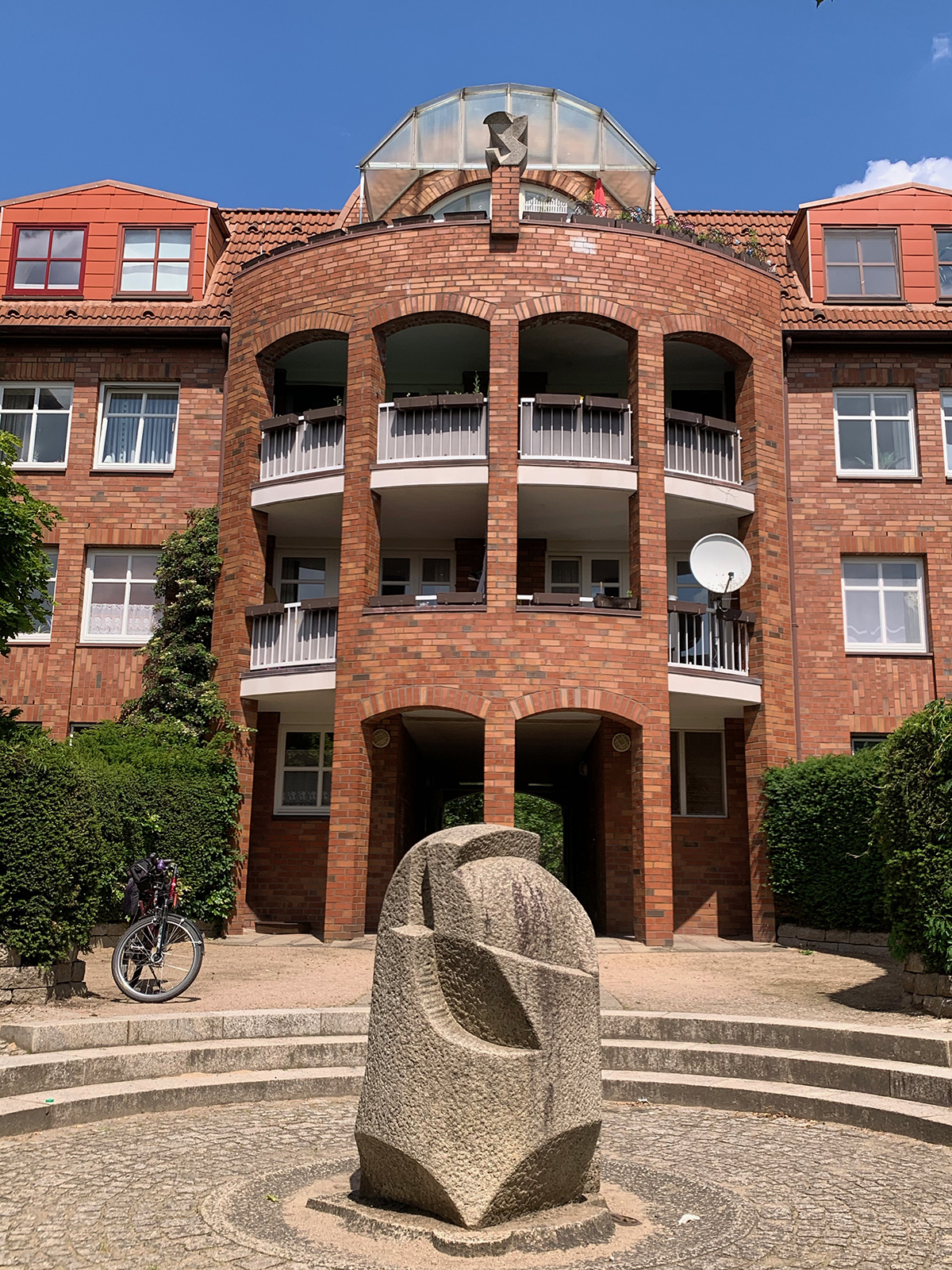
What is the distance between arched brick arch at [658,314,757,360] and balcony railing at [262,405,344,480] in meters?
5.67

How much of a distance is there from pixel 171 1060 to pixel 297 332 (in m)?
14.4

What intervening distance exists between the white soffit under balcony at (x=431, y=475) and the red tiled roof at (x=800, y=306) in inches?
284

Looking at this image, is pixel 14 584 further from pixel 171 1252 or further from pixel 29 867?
pixel 171 1252

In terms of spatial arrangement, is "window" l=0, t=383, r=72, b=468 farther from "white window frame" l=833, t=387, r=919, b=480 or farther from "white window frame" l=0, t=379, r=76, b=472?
"white window frame" l=833, t=387, r=919, b=480

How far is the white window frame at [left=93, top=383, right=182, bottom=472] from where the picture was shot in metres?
22.0

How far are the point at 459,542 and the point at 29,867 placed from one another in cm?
1280

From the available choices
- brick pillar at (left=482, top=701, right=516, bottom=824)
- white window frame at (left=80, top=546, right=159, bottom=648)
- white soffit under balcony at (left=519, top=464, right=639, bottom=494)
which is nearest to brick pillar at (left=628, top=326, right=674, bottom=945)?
white soffit under balcony at (left=519, top=464, right=639, bottom=494)

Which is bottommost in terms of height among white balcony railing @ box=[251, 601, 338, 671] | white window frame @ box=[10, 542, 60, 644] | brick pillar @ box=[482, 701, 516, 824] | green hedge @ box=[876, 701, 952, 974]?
green hedge @ box=[876, 701, 952, 974]

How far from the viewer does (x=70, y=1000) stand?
33.5 ft

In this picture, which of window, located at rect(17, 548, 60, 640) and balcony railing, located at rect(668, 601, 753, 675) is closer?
balcony railing, located at rect(668, 601, 753, 675)

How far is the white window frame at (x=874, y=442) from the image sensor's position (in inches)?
849

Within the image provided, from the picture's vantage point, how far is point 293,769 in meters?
21.1

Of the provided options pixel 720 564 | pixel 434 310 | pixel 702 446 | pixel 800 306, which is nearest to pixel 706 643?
pixel 720 564

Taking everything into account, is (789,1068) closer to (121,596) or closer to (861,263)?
(121,596)
